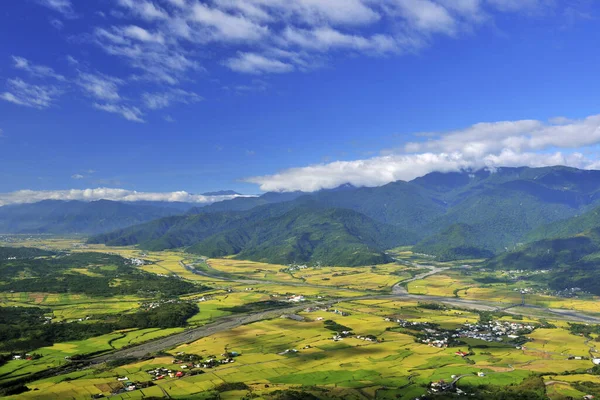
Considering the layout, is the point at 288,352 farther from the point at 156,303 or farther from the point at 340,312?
the point at 156,303

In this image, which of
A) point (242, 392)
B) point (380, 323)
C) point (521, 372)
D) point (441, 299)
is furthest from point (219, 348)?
point (441, 299)

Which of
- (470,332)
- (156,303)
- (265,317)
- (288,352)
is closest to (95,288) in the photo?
(156,303)

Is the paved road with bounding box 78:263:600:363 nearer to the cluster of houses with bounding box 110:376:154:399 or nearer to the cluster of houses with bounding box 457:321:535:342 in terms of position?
the cluster of houses with bounding box 110:376:154:399

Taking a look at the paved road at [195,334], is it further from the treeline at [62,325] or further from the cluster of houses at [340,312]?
the cluster of houses at [340,312]

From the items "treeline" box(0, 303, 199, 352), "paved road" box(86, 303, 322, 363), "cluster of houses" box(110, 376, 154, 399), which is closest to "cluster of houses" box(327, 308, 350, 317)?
"paved road" box(86, 303, 322, 363)

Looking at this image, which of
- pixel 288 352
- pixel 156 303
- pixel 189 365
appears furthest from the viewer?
pixel 156 303

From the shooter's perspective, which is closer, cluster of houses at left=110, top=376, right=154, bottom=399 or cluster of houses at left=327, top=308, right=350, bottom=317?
cluster of houses at left=110, top=376, right=154, bottom=399

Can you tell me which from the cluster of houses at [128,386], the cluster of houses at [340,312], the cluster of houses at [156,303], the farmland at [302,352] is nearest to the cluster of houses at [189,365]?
the farmland at [302,352]

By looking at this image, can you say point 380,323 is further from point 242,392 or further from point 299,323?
point 242,392
